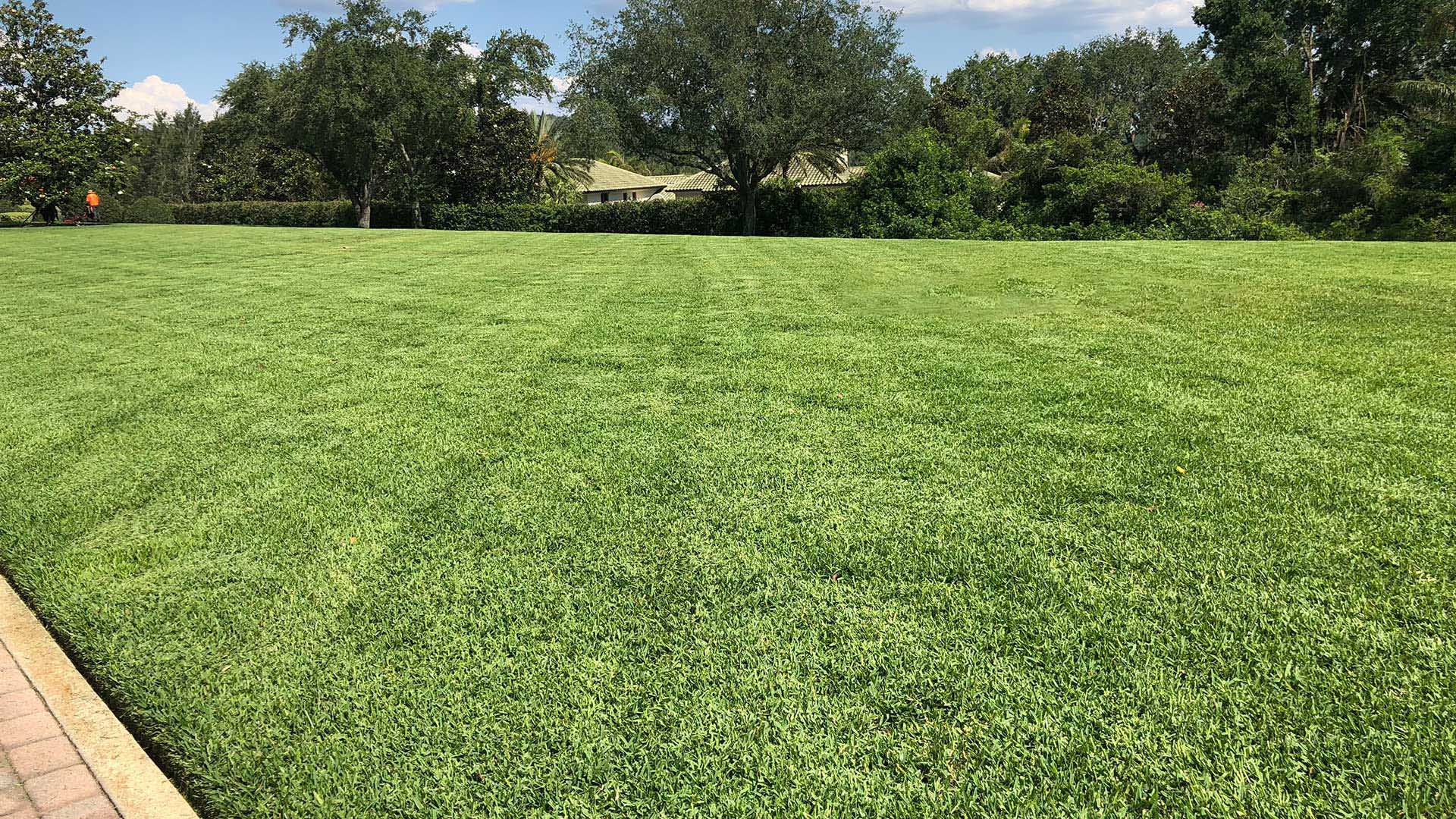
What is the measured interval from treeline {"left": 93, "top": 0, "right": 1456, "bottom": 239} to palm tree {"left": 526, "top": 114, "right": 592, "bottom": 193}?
251mm

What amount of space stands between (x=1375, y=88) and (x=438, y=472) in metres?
43.2

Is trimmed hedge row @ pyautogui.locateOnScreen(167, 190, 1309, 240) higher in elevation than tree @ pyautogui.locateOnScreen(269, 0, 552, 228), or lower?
lower

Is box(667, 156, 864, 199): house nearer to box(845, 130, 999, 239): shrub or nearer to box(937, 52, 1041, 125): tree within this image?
box(845, 130, 999, 239): shrub

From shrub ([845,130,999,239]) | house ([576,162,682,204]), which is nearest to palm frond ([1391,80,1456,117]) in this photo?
shrub ([845,130,999,239])

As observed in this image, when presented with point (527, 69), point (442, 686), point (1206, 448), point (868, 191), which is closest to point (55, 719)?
point (442, 686)

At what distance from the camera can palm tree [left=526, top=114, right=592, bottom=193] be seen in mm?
36406

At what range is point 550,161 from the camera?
135ft

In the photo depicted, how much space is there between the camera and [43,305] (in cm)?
888

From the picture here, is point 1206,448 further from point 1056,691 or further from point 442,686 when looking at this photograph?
point 442,686

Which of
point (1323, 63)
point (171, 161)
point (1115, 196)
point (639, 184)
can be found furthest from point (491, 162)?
point (171, 161)

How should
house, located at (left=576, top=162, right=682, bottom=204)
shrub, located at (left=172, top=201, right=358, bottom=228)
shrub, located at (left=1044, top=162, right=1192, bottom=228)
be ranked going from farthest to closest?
house, located at (left=576, top=162, right=682, bottom=204) → shrub, located at (left=172, top=201, right=358, bottom=228) → shrub, located at (left=1044, top=162, right=1192, bottom=228)

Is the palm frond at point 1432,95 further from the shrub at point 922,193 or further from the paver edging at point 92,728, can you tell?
the paver edging at point 92,728

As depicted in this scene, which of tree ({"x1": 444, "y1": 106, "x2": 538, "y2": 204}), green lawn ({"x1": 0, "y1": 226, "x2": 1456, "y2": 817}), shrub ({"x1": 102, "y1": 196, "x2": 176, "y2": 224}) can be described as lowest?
green lawn ({"x1": 0, "y1": 226, "x2": 1456, "y2": 817})

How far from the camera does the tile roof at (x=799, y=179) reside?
111 ft
